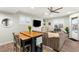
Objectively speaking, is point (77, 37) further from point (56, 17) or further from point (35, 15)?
point (35, 15)

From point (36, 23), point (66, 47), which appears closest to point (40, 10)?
point (36, 23)

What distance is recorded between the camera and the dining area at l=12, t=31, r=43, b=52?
4.68 feet

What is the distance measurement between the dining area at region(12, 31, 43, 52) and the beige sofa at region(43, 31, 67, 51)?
112 mm

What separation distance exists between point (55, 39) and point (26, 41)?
52 centimetres

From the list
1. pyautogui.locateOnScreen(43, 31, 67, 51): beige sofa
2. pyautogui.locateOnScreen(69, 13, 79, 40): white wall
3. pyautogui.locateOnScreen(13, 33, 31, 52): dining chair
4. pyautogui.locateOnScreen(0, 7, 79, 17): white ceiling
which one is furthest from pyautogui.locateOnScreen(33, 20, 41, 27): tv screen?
pyautogui.locateOnScreen(69, 13, 79, 40): white wall

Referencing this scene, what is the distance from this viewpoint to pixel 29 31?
1.46 m

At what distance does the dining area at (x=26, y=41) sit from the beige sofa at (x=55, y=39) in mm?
112

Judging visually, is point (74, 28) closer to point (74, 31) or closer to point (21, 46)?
point (74, 31)

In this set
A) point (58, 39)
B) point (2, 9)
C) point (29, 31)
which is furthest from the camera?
point (58, 39)

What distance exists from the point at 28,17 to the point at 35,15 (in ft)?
0.41

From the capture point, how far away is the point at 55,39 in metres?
1.54

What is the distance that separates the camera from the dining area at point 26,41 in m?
1.43
